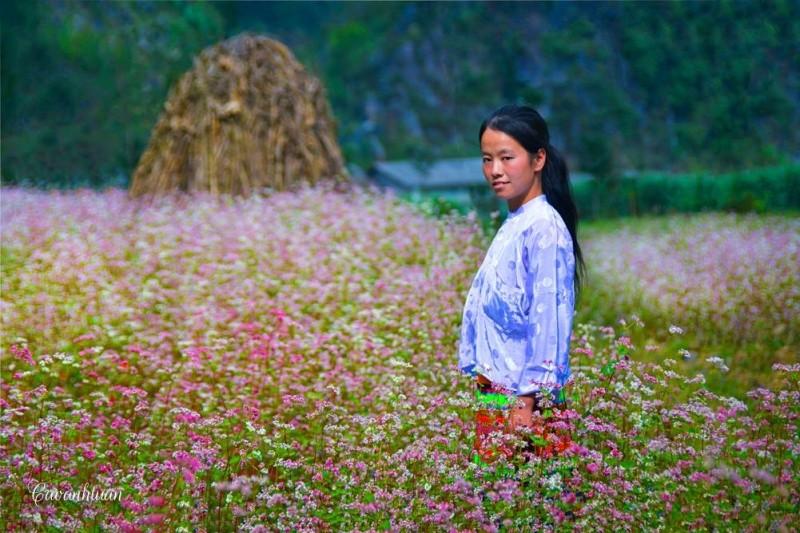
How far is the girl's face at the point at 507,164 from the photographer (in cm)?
389

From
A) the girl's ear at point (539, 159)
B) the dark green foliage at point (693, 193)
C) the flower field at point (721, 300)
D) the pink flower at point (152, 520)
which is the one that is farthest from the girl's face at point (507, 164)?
the dark green foliage at point (693, 193)

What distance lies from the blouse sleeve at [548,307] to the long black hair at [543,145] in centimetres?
15

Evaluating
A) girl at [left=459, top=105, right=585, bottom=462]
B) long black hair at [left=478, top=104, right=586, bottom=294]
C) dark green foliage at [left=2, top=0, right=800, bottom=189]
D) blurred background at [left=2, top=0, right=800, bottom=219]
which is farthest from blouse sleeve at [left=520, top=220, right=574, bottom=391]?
dark green foliage at [left=2, top=0, right=800, bottom=189]

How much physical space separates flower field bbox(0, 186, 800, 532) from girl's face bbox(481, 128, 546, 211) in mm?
882

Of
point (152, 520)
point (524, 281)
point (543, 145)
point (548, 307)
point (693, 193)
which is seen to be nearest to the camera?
point (152, 520)

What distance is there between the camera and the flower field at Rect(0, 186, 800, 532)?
11.4 ft

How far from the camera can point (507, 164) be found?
3.91 metres

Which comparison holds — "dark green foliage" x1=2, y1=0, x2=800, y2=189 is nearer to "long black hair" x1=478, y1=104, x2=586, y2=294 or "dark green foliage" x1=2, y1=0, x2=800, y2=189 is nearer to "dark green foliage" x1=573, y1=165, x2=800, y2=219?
"dark green foliage" x1=573, y1=165, x2=800, y2=219

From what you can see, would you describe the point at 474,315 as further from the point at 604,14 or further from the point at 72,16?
the point at 604,14

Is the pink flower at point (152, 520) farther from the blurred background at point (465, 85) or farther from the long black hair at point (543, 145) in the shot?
the blurred background at point (465, 85)

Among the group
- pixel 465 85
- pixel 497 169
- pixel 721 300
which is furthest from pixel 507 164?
pixel 465 85

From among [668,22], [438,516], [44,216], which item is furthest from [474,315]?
[668,22]

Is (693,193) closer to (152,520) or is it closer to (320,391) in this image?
(320,391)

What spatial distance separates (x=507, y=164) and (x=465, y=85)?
2168 inches
